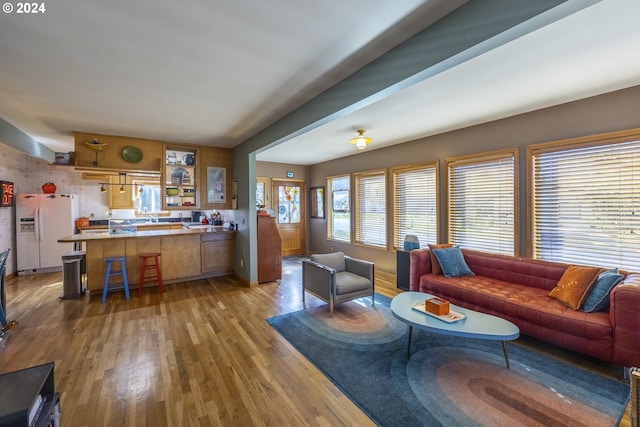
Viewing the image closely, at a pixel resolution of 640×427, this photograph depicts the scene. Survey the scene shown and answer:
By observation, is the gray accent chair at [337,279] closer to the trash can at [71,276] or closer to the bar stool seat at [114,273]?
the bar stool seat at [114,273]

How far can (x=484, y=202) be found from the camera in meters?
3.99

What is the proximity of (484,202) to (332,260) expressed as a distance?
2.40m

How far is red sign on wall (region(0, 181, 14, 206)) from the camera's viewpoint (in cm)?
489

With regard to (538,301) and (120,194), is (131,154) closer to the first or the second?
(120,194)

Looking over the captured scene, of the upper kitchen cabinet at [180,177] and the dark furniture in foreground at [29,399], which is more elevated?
the upper kitchen cabinet at [180,177]

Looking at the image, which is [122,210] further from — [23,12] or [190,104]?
[23,12]

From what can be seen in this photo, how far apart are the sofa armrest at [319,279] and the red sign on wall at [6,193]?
570 centimetres

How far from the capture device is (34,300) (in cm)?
397

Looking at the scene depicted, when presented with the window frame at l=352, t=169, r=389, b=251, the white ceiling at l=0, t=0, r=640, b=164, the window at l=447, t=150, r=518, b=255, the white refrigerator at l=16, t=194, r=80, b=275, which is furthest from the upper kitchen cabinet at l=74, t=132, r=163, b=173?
the window at l=447, t=150, r=518, b=255

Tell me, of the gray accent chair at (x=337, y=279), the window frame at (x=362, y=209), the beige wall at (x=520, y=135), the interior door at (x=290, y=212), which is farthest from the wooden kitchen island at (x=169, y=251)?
the beige wall at (x=520, y=135)

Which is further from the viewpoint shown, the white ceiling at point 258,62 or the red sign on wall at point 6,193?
the red sign on wall at point 6,193

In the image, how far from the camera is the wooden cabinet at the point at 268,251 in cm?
489

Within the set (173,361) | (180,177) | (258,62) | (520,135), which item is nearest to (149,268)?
(180,177)

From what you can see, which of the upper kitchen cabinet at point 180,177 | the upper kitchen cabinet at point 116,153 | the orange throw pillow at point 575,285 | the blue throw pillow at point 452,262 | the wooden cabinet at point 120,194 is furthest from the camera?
the wooden cabinet at point 120,194
